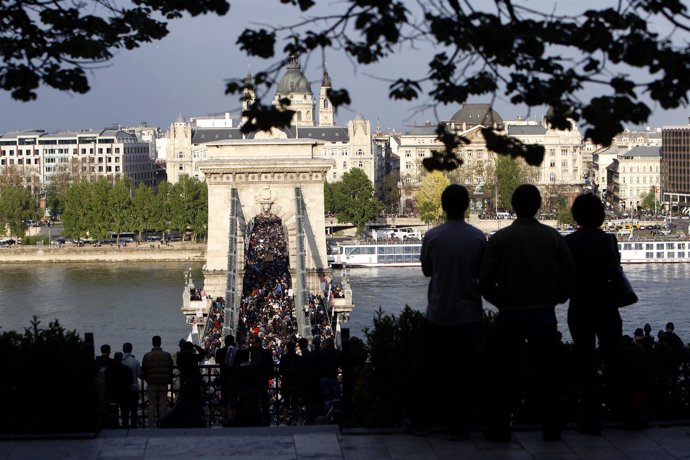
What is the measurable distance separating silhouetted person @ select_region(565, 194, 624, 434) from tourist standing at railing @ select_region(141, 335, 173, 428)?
3.80m

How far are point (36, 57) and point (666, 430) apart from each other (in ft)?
12.2

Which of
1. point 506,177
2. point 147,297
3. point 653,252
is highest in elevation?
point 506,177

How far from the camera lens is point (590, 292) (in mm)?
7414

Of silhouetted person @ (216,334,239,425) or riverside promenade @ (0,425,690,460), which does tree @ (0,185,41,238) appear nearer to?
silhouetted person @ (216,334,239,425)

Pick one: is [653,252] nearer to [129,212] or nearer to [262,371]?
[129,212]

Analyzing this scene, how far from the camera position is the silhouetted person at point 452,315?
23.3 ft

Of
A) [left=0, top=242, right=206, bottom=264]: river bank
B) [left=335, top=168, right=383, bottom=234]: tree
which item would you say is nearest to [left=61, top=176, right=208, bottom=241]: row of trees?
[left=0, top=242, right=206, bottom=264]: river bank

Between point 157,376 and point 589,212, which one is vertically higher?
point 589,212

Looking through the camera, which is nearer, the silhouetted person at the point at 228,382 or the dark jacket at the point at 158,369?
the silhouetted person at the point at 228,382

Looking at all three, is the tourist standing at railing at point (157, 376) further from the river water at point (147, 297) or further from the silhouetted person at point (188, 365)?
the river water at point (147, 297)

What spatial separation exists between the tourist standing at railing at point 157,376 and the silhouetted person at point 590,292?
380cm

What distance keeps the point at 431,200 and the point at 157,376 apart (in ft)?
195

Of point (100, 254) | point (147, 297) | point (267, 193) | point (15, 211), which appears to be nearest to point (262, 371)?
point (267, 193)

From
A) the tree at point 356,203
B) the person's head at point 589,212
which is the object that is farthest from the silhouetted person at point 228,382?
the tree at point 356,203
